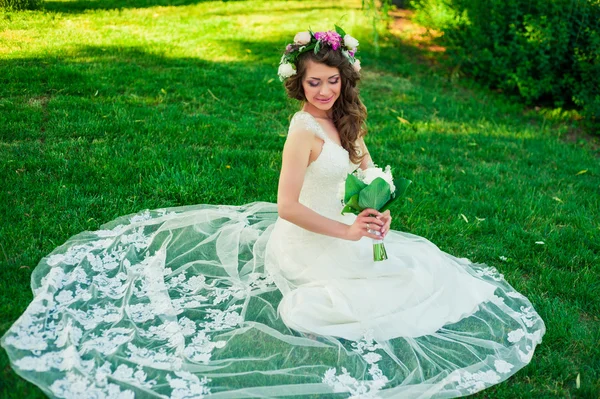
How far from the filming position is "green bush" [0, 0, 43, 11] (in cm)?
875

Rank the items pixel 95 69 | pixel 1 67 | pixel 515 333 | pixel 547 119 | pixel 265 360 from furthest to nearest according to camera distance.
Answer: pixel 547 119
pixel 95 69
pixel 1 67
pixel 515 333
pixel 265 360

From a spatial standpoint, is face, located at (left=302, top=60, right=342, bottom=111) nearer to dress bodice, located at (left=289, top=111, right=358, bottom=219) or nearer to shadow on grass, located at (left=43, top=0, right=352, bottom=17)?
dress bodice, located at (left=289, top=111, right=358, bottom=219)

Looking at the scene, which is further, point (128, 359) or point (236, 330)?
point (236, 330)

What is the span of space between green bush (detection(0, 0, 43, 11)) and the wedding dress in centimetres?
606

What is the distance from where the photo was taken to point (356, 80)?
3.85 m

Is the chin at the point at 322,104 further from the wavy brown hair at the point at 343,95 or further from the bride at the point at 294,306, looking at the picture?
the wavy brown hair at the point at 343,95

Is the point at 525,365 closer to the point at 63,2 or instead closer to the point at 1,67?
the point at 1,67

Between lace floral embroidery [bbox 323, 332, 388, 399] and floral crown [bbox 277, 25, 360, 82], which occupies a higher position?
floral crown [bbox 277, 25, 360, 82]

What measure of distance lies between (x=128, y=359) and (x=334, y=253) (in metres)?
1.37

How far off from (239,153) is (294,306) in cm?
262

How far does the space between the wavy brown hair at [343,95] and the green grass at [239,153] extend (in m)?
1.46

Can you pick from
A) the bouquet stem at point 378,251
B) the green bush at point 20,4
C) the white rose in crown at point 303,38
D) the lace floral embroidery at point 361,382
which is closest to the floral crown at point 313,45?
the white rose in crown at point 303,38

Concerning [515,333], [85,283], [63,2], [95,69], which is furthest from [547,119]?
[63,2]

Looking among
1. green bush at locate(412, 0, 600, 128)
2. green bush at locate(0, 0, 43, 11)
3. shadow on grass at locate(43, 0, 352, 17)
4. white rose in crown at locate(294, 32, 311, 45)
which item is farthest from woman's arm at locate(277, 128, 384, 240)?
shadow on grass at locate(43, 0, 352, 17)
